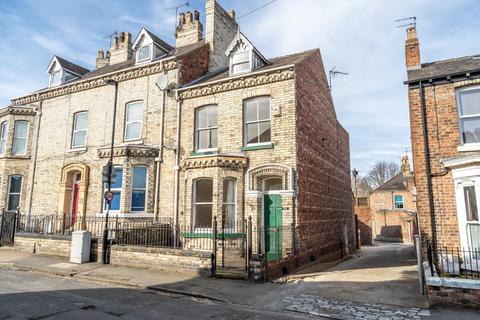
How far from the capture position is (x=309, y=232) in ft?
45.2

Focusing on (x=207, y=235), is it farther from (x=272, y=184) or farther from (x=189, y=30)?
(x=189, y=30)

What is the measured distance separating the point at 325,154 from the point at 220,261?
857 cm

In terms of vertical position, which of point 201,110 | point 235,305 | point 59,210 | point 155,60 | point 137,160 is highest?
point 155,60

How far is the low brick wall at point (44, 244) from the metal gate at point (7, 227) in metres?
1.29

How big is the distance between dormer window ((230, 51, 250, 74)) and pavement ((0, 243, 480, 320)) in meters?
9.08

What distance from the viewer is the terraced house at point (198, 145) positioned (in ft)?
43.4

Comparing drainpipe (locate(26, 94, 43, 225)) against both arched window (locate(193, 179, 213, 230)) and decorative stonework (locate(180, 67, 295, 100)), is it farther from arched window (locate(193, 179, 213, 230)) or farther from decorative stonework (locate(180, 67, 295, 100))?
arched window (locate(193, 179, 213, 230))

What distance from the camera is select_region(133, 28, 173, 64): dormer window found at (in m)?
18.5

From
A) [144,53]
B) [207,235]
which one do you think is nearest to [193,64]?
[144,53]

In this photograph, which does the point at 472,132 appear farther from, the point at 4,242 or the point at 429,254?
the point at 4,242

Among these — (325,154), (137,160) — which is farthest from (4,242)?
(325,154)

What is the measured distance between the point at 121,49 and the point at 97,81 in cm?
577

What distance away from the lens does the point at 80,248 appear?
12.8 m

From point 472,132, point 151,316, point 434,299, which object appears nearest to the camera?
point 151,316
